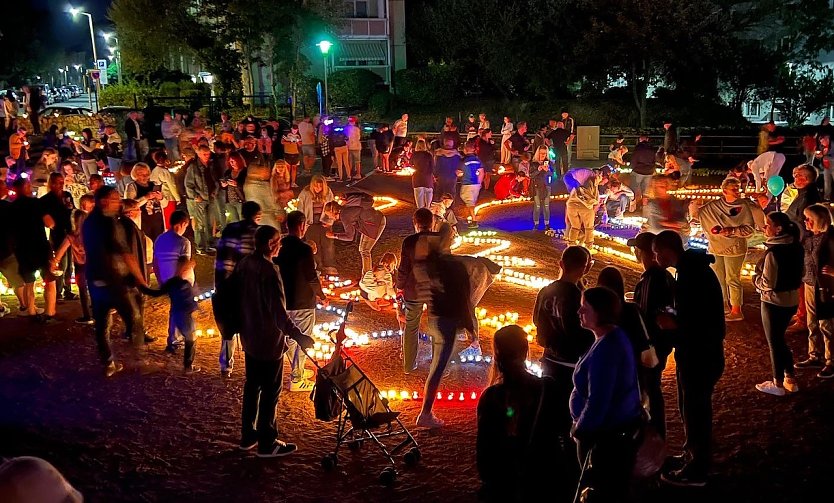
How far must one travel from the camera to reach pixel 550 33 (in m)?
34.0

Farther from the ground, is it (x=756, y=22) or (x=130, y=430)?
(x=756, y=22)

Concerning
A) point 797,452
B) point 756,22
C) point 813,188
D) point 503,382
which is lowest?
point 797,452

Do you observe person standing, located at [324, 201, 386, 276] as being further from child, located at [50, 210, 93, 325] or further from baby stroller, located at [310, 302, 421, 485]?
baby stroller, located at [310, 302, 421, 485]

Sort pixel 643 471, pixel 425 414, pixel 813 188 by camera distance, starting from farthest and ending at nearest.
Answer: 1. pixel 813 188
2. pixel 425 414
3. pixel 643 471

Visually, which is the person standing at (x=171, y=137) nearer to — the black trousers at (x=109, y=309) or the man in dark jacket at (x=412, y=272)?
the black trousers at (x=109, y=309)

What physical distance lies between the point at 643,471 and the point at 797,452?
8.07 feet

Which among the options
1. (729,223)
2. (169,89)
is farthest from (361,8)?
(729,223)

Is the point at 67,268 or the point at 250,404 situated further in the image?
the point at 67,268

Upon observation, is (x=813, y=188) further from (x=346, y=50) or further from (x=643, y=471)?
(x=346, y=50)

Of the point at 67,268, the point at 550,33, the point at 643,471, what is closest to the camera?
the point at 643,471

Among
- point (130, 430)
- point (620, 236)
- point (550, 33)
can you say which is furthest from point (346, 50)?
point (130, 430)

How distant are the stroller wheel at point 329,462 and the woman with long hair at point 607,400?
7.47ft

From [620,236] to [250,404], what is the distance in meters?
9.90

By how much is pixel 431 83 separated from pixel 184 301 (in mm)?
33620
